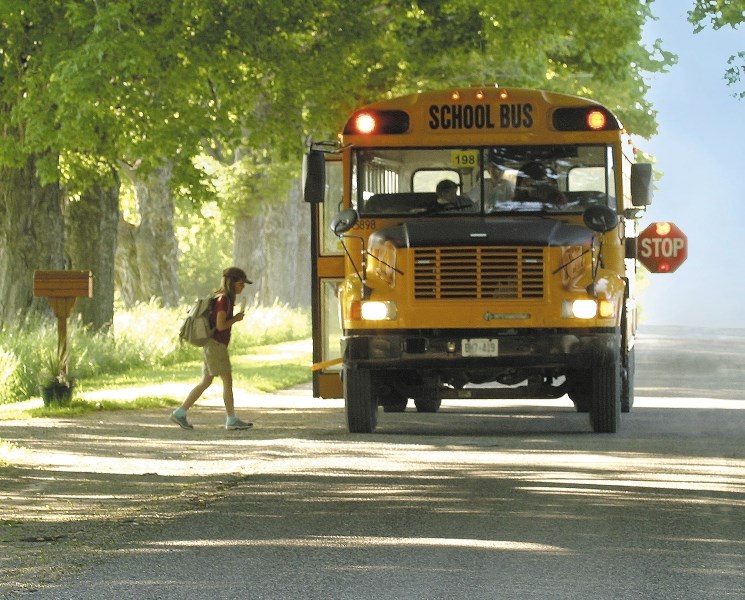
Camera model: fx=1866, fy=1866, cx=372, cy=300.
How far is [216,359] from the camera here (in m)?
18.7

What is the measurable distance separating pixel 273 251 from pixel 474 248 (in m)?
40.8

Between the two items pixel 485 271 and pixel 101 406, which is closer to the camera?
pixel 485 271

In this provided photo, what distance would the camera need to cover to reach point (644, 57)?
4925 cm

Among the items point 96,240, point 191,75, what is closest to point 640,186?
point 191,75

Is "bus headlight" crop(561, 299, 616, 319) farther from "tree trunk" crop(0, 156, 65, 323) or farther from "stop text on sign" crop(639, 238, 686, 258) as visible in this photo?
"stop text on sign" crop(639, 238, 686, 258)

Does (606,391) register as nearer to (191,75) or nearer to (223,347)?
(223,347)

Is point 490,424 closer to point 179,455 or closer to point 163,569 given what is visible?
point 179,455

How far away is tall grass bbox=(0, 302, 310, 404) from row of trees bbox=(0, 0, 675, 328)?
883 millimetres

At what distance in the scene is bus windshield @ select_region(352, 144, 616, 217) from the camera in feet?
57.5

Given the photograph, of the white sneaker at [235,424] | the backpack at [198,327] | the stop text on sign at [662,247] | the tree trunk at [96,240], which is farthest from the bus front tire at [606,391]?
the stop text on sign at [662,247]

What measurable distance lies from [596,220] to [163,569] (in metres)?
8.57

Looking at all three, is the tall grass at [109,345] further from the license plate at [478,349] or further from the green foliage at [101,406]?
the license plate at [478,349]

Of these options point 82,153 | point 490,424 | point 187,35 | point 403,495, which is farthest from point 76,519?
point 82,153

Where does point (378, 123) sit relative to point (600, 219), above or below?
above
